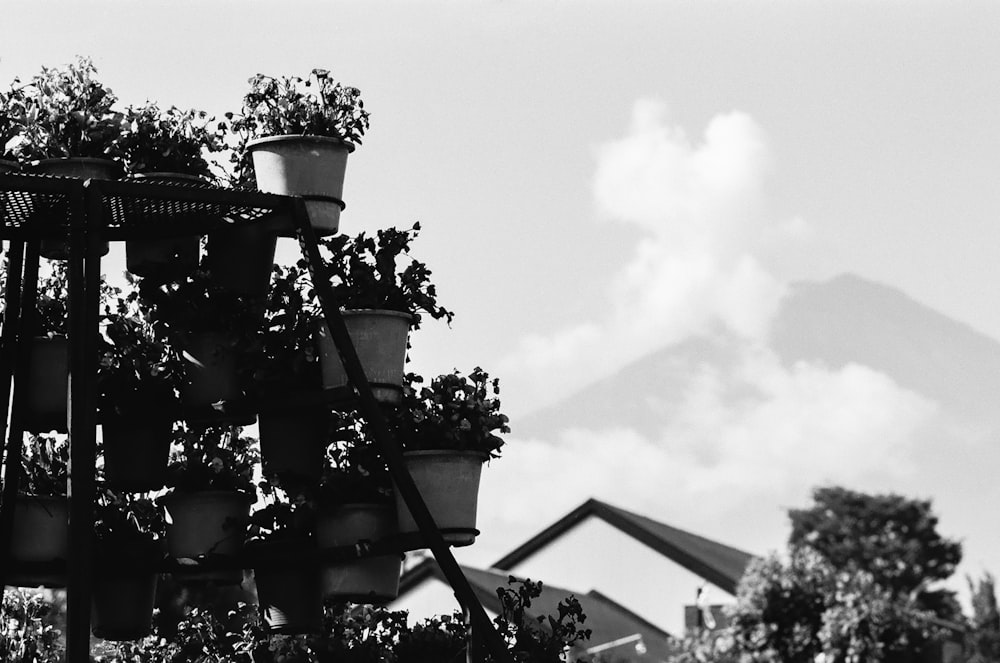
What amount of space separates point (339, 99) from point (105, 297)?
1135mm

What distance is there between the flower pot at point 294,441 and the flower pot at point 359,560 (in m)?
0.20

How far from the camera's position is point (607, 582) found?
31844 millimetres

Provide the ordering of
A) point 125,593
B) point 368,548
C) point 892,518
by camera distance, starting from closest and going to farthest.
Answer: point 368,548
point 125,593
point 892,518

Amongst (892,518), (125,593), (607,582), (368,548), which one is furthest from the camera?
(892,518)

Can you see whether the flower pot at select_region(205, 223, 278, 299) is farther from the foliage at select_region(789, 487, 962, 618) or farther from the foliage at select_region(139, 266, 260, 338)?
the foliage at select_region(789, 487, 962, 618)

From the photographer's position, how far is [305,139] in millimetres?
5535

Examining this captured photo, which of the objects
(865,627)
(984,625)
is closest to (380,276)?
(865,627)

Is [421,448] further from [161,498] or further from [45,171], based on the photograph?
[45,171]

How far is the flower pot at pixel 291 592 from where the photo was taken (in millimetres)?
5664

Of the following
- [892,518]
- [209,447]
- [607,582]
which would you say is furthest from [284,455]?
[892,518]

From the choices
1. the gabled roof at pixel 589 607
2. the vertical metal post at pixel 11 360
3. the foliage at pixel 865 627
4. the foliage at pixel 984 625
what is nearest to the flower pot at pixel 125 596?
the vertical metal post at pixel 11 360

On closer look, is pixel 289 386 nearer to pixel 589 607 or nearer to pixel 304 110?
pixel 304 110

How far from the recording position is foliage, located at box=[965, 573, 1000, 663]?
5211cm

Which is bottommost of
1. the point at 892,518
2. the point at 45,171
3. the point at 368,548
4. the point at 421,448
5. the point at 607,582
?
the point at 368,548
